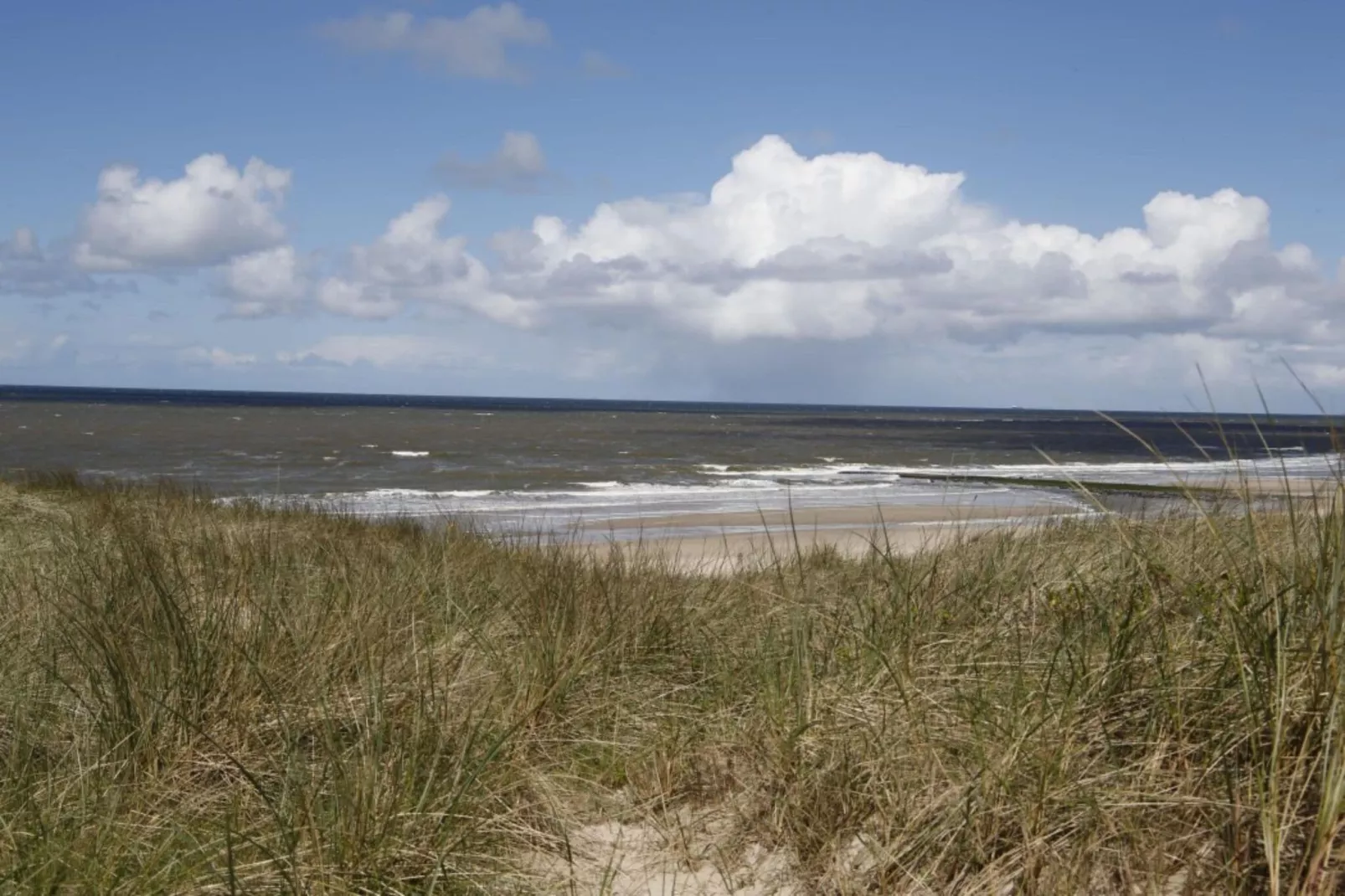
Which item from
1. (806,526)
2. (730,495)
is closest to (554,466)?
(730,495)

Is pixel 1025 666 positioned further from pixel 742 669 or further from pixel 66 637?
pixel 66 637

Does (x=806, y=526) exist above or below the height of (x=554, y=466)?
below

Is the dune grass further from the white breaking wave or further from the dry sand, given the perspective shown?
the white breaking wave

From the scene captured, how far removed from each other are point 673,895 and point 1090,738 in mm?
1281

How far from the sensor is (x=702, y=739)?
13.1 feet

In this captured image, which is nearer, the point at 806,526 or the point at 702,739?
the point at 702,739

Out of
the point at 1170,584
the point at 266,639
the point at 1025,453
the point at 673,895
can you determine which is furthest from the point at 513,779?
the point at 1025,453

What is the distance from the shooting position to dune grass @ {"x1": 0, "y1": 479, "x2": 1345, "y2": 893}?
9.34ft

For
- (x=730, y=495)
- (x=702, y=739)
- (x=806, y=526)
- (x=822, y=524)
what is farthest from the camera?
(x=730, y=495)

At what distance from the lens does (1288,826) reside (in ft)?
8.21

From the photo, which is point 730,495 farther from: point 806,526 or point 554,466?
point 554,466

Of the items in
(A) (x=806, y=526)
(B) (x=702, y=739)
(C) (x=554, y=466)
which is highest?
(B) (x=702, y=739)

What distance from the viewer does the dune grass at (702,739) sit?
285 centimetres

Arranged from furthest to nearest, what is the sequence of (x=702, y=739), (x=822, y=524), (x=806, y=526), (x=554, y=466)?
(x=554, y=466)
(x=822, y=524)
(x=806, y=526)
(x=702, y=739)
